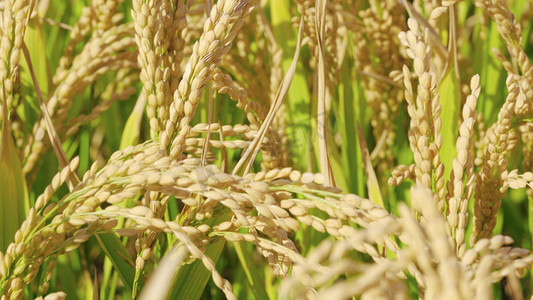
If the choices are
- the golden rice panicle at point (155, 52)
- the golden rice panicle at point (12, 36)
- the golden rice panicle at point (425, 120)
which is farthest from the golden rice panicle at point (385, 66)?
the golden rice panicle at point (12, 36)

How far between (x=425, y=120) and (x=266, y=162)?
34 centimetres

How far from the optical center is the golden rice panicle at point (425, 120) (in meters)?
0.67

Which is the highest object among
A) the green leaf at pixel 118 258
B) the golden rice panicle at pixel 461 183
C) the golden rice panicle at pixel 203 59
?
the golden rice panicle at pixel 203 59

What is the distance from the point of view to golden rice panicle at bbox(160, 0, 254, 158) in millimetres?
626

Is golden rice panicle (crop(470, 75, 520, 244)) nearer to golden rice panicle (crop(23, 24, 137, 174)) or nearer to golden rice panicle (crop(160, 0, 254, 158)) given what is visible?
golden rice panicle (crop(160, 0, 254, 158))

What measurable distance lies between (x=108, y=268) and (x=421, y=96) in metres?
0.66

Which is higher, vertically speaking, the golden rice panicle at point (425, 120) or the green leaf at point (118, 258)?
the golden rice panicle at point (425, 120)

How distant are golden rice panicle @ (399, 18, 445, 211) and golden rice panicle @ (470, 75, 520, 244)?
15 centimetres

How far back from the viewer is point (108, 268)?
0.98 metres

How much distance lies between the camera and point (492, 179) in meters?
0.81

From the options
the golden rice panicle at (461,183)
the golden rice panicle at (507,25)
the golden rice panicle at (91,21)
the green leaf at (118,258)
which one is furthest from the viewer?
the golden rice panicle at (91,21)

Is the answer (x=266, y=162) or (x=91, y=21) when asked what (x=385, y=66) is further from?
(x=91, y=21)

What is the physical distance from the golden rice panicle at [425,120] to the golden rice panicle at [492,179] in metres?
0.15

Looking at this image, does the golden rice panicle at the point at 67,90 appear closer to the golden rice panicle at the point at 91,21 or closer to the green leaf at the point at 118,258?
the golden rice panicle at the point at 91,21
